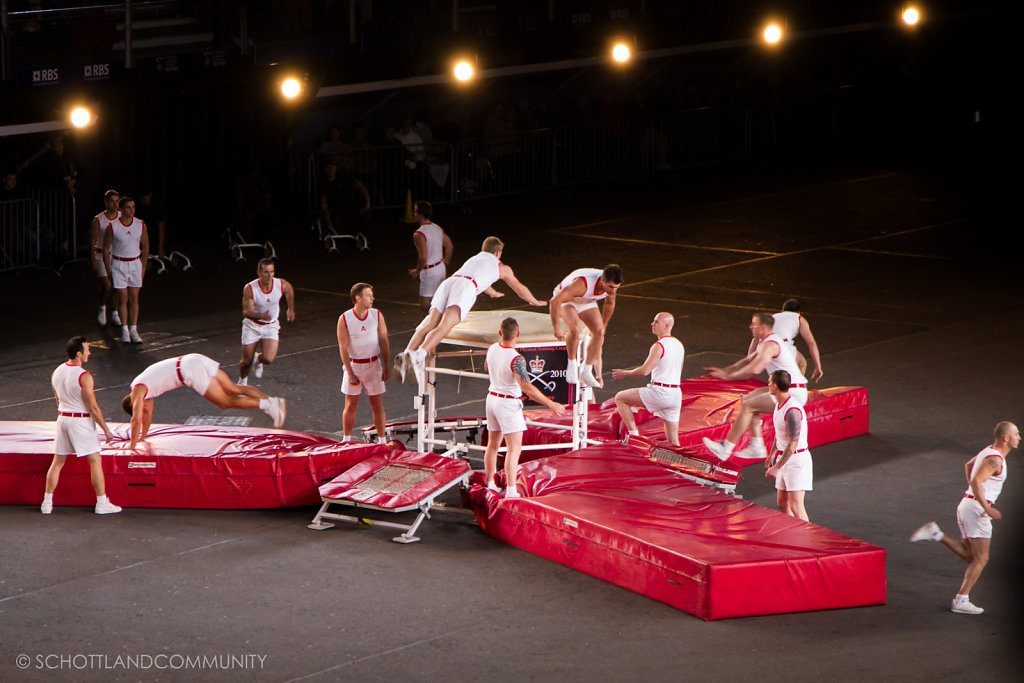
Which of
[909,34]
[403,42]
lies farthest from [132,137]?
[909,34]

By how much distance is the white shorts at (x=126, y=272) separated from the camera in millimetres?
18109

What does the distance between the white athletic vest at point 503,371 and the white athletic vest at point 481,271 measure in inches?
67.3

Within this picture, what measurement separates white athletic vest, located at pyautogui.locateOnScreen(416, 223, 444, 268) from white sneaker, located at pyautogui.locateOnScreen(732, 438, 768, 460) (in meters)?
6.07

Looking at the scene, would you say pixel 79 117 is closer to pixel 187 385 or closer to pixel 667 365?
pixel 187 385

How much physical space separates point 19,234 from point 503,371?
13.5 m

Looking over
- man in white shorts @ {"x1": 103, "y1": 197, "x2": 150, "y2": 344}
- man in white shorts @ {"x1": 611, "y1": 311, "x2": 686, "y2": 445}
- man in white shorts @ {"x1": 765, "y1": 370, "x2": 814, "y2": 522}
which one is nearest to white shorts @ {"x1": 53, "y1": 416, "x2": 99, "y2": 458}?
man in white shorts @ {"x1": 611, "y1": 311, "x2": 686, "y2": 445}

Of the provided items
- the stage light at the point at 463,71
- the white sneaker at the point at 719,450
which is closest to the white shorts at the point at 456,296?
the white sneaker at the point at 719,450

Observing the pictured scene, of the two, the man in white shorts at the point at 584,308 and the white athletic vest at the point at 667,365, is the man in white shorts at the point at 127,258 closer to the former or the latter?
the man in white shorts at the point at 584,308

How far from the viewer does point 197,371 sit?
44.7 feet

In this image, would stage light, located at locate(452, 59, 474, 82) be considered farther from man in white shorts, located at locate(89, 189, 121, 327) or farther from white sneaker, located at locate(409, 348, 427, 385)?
white sneaker, located at locate(409, 348, 427, 385)

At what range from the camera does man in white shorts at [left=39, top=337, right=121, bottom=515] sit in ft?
38.4

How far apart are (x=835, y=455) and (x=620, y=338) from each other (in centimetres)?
512

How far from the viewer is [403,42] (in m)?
24.2

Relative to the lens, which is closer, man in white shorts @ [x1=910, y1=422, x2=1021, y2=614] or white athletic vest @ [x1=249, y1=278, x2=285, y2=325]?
man in white shorts @ [x1=910, y1=422, x2=1021, y2=614]
